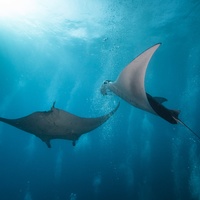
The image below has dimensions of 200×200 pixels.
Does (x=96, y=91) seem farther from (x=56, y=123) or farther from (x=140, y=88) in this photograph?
(x=140, y=88)

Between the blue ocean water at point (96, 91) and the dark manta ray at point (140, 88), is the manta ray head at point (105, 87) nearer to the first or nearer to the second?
the dark manta ray at point (140, 88)

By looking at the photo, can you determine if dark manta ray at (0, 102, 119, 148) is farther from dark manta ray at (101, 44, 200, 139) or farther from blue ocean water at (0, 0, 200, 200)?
blue ocean water at (0, 0, 200, 200)

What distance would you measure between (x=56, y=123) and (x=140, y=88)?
2476 millimetres

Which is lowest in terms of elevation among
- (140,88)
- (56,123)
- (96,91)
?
(140,88)

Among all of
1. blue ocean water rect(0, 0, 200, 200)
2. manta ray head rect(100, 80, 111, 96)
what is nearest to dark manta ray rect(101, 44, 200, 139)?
manta ray head rect(100, 80, 111, 96)

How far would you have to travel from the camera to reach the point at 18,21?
601 inches

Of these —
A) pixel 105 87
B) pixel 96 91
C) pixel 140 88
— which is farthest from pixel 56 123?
pixel 96 91

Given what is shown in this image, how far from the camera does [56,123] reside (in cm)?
562

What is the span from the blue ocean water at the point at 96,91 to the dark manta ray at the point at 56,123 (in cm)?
893

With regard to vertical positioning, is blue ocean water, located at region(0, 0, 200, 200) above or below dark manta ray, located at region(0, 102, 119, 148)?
above

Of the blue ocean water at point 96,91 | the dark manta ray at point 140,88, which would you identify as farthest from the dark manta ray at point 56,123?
the blue ocean water at point 96,91

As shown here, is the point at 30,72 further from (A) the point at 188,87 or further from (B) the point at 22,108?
(A) the point at 188,87

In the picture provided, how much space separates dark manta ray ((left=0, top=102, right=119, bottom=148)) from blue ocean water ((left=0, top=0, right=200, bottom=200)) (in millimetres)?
8926

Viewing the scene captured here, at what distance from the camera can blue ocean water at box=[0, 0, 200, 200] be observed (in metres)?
14.6
